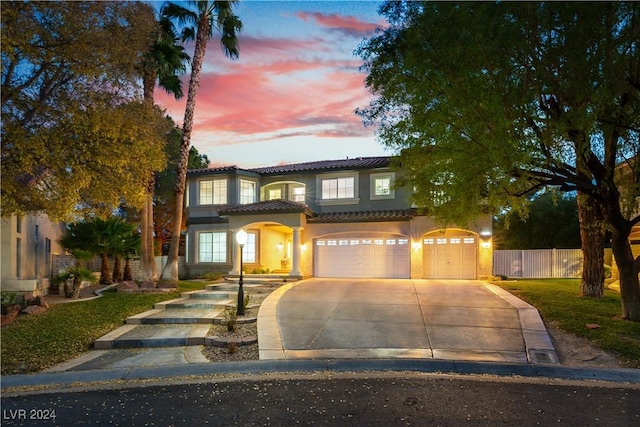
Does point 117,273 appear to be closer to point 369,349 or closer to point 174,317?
point 174,317

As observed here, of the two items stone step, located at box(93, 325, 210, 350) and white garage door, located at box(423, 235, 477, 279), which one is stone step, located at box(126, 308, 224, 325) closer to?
stone step, located at box(93, 325, 210, 350)

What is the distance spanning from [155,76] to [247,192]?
8.01 m

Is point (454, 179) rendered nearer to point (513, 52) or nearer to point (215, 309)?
point (513, 52)

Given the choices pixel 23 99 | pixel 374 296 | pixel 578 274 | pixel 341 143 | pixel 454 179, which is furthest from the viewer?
pixel 341 143

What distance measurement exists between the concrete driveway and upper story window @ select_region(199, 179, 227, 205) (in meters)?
9.77

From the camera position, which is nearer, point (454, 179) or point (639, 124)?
point (639, 124)

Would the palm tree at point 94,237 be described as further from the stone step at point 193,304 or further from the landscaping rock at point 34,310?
the stone step at point 193,304

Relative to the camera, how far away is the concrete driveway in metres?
8.66

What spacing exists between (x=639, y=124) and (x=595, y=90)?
2.32 metres

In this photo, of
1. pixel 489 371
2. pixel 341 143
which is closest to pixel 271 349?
pixel 489 371

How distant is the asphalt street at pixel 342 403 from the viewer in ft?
17.7

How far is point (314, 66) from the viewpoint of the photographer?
599 inches

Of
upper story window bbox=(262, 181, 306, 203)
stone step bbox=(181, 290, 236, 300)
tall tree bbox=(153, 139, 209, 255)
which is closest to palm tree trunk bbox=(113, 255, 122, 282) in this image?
stone step bbox=(181, 290, 236, 300)

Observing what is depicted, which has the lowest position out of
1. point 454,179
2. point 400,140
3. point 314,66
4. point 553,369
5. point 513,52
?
point 553,369
